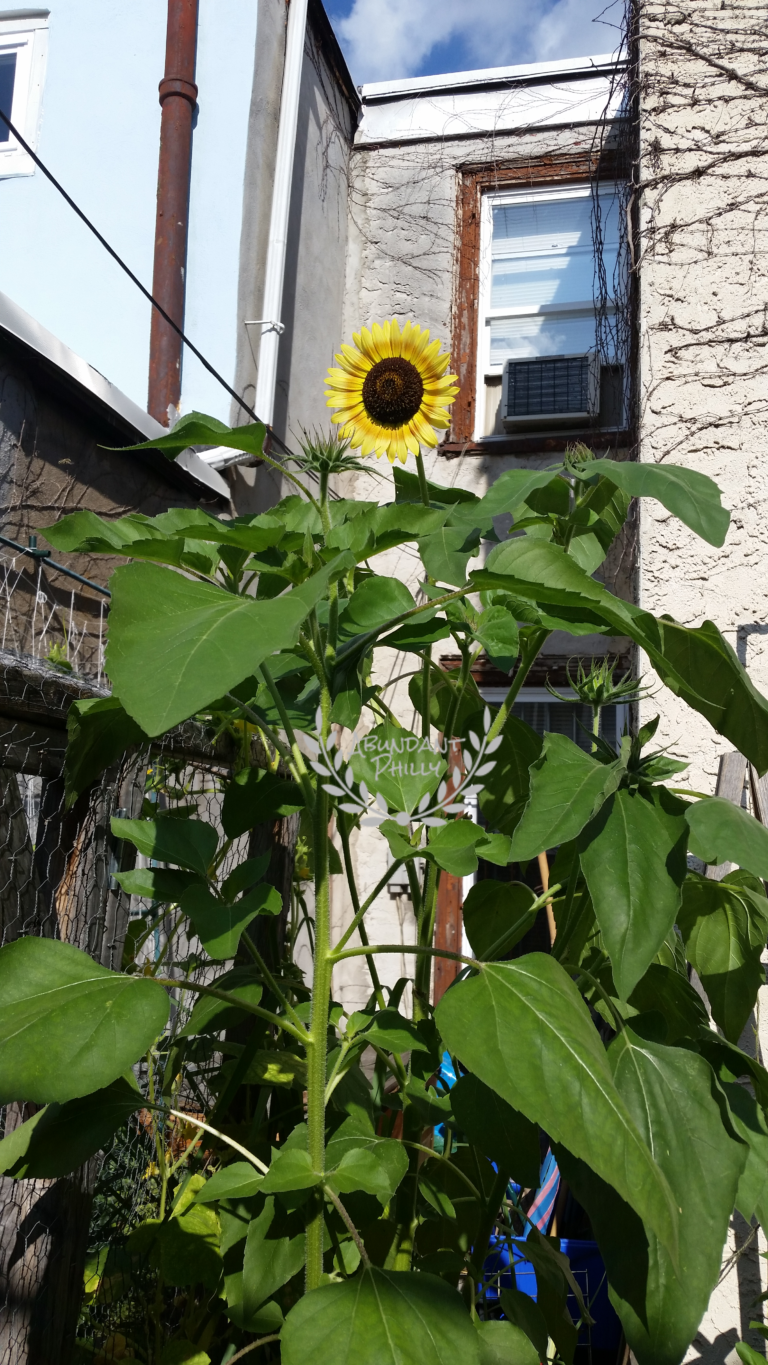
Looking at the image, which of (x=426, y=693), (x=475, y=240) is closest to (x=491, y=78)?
(x=475, y=240)

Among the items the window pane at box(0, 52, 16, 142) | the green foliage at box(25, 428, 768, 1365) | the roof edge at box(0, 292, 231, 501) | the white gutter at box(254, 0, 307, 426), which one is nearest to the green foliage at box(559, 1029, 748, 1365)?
the green foliage at box(25, 428, 768, 1365)

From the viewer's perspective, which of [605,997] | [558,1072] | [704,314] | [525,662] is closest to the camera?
[558,1072]

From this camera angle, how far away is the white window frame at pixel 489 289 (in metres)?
4.70

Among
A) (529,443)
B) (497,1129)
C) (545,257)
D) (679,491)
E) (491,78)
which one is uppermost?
(491,78)

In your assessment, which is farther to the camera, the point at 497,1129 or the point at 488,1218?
the point at 488,1218

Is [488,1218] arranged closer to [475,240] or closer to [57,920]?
[57,920]

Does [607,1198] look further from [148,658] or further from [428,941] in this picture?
[148,658]

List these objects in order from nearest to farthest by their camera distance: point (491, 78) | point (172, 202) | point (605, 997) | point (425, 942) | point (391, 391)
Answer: point (605, 997)
point (425, 942)
point (391, 391)
point (172, 202)
point (491, 78)

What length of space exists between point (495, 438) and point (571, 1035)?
3.99 m

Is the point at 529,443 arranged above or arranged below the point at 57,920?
above

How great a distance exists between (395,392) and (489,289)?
3592 millimetres

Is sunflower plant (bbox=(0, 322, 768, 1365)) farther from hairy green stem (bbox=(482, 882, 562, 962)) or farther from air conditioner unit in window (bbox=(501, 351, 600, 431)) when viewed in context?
air conditioner unit in window (bbox=(501, 351, 600, 431))

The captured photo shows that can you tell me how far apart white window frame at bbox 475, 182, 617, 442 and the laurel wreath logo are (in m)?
3.65

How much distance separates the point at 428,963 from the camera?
1.14m
